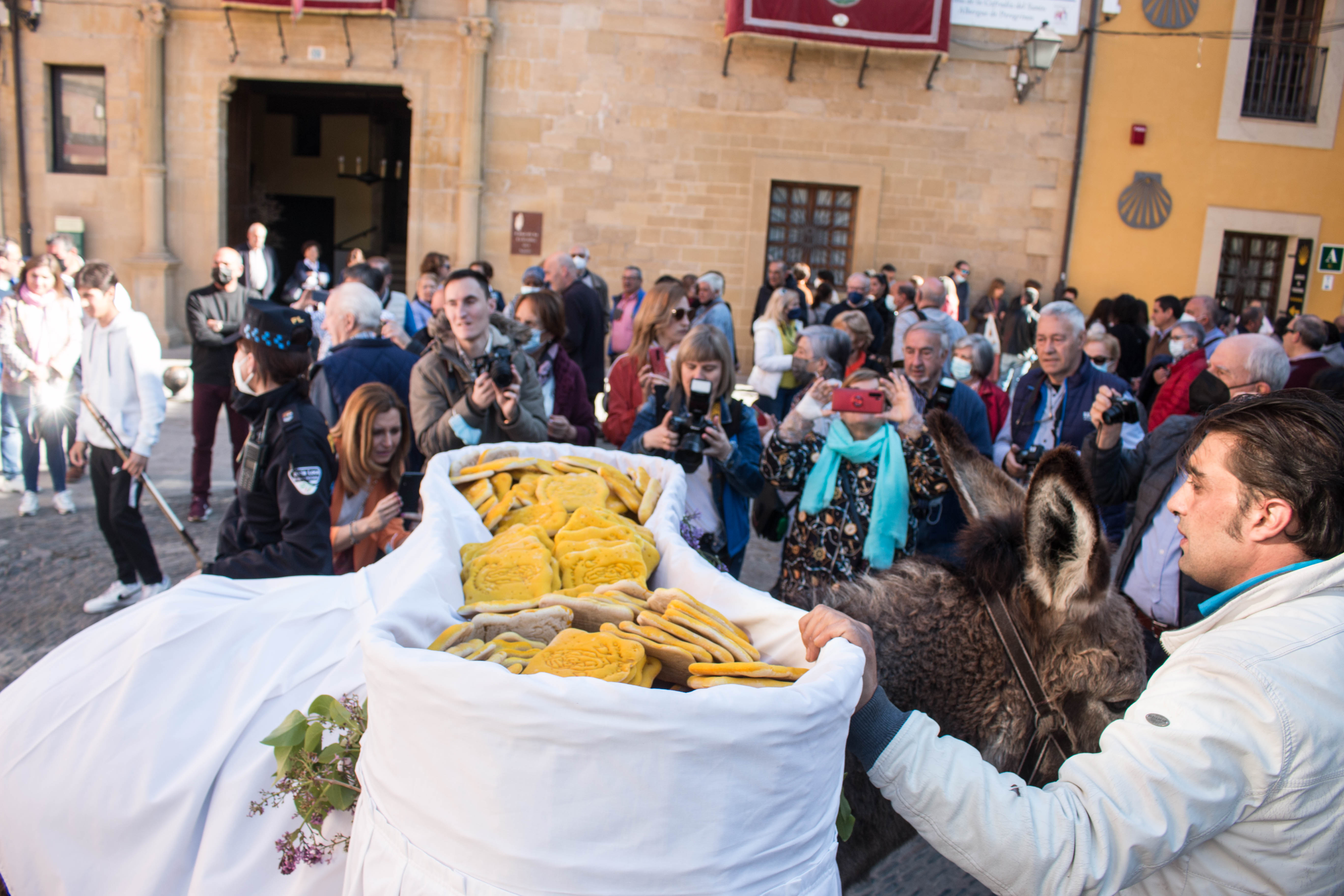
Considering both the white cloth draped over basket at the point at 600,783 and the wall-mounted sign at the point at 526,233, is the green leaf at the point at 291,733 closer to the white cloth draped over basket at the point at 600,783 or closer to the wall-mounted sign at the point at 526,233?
the white cloth draped over basket at the point at 600,783

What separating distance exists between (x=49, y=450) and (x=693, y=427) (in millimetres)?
5918

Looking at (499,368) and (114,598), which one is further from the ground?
(499,368)

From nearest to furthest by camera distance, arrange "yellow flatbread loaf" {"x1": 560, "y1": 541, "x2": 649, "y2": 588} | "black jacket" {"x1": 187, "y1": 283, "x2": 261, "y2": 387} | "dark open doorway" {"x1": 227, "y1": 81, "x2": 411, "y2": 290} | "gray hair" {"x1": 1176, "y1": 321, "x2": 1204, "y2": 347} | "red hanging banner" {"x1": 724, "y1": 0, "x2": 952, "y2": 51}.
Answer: "yellow flatbread loaf" {"x1": 560, "y1": 541, "x2": 649, "y2": 588} → "black jacket" {"x1": 187, "y1": 283, "x2": 261, "y2": 387} → "gray hair" {"x1": 1176, "y1": 321, "x2": 1204, "y2": 347} → "red hanging banner" {"x1": 724, "y1": 0, "x2": 952, "y2": 51} → "dark open doorway" {"x1": 227, "y1": 81, "x2": 411, "y2": 290}

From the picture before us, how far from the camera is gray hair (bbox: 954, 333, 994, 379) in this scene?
6266 millimetres

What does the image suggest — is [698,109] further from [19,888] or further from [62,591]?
[19,888]

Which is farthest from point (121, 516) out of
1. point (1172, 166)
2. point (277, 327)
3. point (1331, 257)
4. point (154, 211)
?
point (1331, 257)

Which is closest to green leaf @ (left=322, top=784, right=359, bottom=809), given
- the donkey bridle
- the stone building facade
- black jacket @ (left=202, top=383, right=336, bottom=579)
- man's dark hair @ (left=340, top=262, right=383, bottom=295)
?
the donkey bridle

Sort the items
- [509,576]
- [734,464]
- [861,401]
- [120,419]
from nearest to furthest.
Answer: [509,576] → [861,401] → [734,464] → [120,419]

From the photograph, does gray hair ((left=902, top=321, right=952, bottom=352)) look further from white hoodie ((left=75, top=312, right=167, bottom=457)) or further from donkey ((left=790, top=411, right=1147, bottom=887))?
white hoodie ((left=75, top=312, right=167, bottom=457))

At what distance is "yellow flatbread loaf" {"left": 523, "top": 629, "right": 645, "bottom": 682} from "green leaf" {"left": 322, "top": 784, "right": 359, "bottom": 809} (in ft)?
1.72

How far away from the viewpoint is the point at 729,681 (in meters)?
1.44

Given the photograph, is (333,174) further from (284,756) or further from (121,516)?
(284,756)

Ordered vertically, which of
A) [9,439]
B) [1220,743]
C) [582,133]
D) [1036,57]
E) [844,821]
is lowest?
[9,439]

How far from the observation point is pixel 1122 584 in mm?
3701
